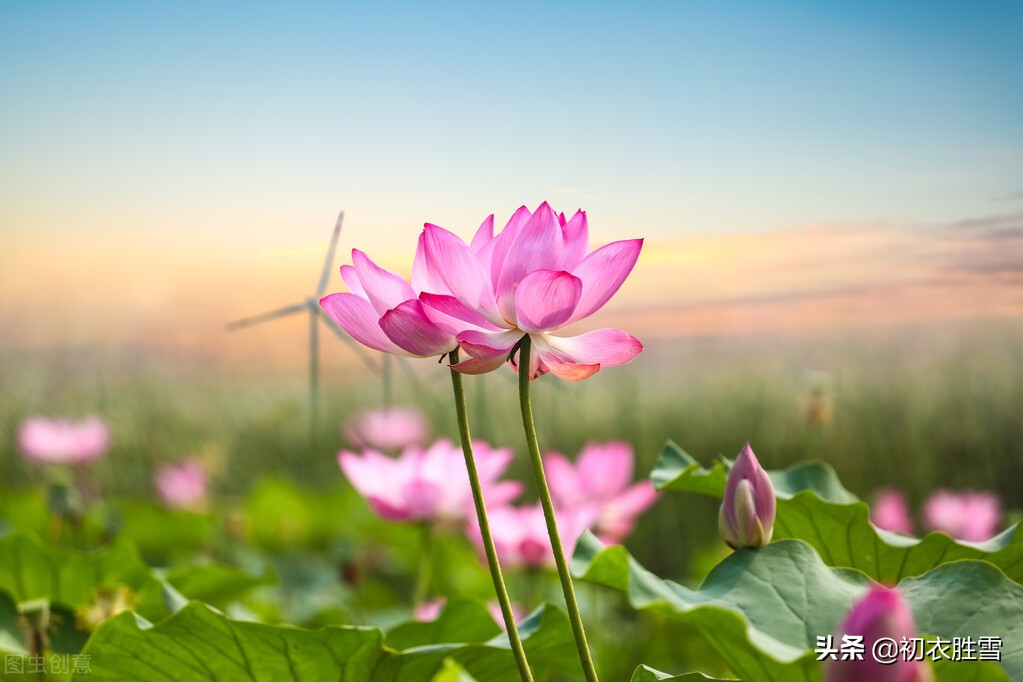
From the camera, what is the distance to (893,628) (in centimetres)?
37

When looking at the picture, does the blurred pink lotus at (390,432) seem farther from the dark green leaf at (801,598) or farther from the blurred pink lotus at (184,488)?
the dark green leaf at (801,598)

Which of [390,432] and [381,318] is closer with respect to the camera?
[381,318]

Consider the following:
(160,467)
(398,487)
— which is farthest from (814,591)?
(160,467)

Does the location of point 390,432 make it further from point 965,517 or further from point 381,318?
point 381,318

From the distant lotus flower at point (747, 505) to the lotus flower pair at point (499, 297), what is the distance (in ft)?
0.36

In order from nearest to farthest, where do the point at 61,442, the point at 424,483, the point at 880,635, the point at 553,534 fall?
the point at 880,635 < the point at 553,534 < the point at 424,483 < the point at 61,442

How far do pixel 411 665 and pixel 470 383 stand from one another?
77.2 inches

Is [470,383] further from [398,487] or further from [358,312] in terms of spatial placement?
[358,312]

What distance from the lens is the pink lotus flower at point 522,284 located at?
1.68ft

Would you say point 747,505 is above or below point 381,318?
below

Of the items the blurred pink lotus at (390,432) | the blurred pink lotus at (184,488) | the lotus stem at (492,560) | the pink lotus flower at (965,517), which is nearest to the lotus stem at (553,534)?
the lotus stem at (492,560)

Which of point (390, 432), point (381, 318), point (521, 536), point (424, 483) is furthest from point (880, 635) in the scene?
point (390, 432)

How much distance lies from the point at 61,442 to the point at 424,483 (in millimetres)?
1401

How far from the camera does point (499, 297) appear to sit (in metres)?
0.54
